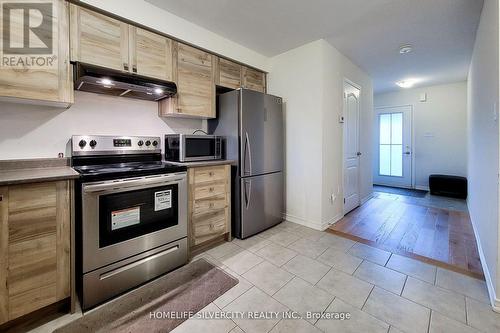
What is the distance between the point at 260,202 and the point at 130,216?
5.04 feet

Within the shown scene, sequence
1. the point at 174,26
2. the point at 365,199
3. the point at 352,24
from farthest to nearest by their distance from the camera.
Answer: the point at 365,199
the point at 352,24
the point at 174,26

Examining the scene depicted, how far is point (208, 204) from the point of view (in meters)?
2.39

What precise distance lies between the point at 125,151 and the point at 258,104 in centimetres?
159

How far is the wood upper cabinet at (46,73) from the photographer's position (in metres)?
1.49

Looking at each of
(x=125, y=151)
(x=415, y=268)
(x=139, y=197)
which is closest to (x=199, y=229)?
(x=139, y=197)

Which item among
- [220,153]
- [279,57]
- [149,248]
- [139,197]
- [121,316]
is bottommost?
[121,316]

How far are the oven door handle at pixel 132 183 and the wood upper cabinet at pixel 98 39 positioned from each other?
1048 mm

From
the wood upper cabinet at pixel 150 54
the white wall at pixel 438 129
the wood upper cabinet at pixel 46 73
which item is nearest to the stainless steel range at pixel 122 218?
the wood upper cabinet at pixel 46 73

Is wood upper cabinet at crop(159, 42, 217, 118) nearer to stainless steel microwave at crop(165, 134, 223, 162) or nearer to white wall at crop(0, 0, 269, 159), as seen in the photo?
white wall at crop(0, 0, 269, 159)

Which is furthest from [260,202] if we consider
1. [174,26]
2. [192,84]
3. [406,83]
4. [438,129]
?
[438,129]

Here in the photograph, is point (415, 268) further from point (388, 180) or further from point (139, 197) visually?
point (388, 180)

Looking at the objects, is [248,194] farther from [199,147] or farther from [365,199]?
[365,199]

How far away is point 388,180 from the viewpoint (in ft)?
19.4

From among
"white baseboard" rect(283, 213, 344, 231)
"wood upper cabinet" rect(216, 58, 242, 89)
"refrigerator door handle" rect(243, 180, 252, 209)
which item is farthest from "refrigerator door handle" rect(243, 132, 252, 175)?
"white baseboard" rect(283, 213, 344, 231)
